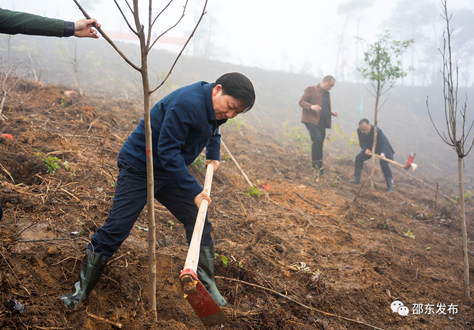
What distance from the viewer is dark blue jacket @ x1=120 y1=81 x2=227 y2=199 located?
1713 millimetres

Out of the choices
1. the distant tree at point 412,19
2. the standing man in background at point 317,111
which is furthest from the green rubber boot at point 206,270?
the distant tree at point 412,19

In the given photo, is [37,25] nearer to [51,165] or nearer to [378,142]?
[51,165]

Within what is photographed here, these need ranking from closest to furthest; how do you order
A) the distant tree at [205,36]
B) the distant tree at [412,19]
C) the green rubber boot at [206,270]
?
the green rubber boot at [206,270] → the distant tree at [205,36] → the distant tree at [412,19]

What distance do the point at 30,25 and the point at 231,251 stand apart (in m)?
2.37

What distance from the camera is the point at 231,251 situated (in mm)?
2803

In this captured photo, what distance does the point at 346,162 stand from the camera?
1007cm

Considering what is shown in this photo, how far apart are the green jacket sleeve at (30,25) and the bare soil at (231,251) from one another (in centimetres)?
116

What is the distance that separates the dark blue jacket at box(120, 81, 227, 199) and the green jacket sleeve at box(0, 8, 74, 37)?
2.19 feet

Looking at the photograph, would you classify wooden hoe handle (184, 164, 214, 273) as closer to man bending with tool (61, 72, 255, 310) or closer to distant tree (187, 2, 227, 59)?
man bending with tool (61, 72, 255, 310)

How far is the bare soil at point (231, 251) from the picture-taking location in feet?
6.03

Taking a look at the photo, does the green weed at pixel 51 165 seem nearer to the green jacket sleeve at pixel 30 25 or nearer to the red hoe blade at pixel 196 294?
the green jacket sleeve at pixel 30 25

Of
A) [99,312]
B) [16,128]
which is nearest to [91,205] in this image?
[99,312]

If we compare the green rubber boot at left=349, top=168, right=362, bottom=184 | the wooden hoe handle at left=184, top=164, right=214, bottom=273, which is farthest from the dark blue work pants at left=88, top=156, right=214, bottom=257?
the green rubber boot at left=349, top=168, right=362, bottom=184

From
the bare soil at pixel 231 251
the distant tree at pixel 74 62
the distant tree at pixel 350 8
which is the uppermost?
the distant tree at pixel 350 8
